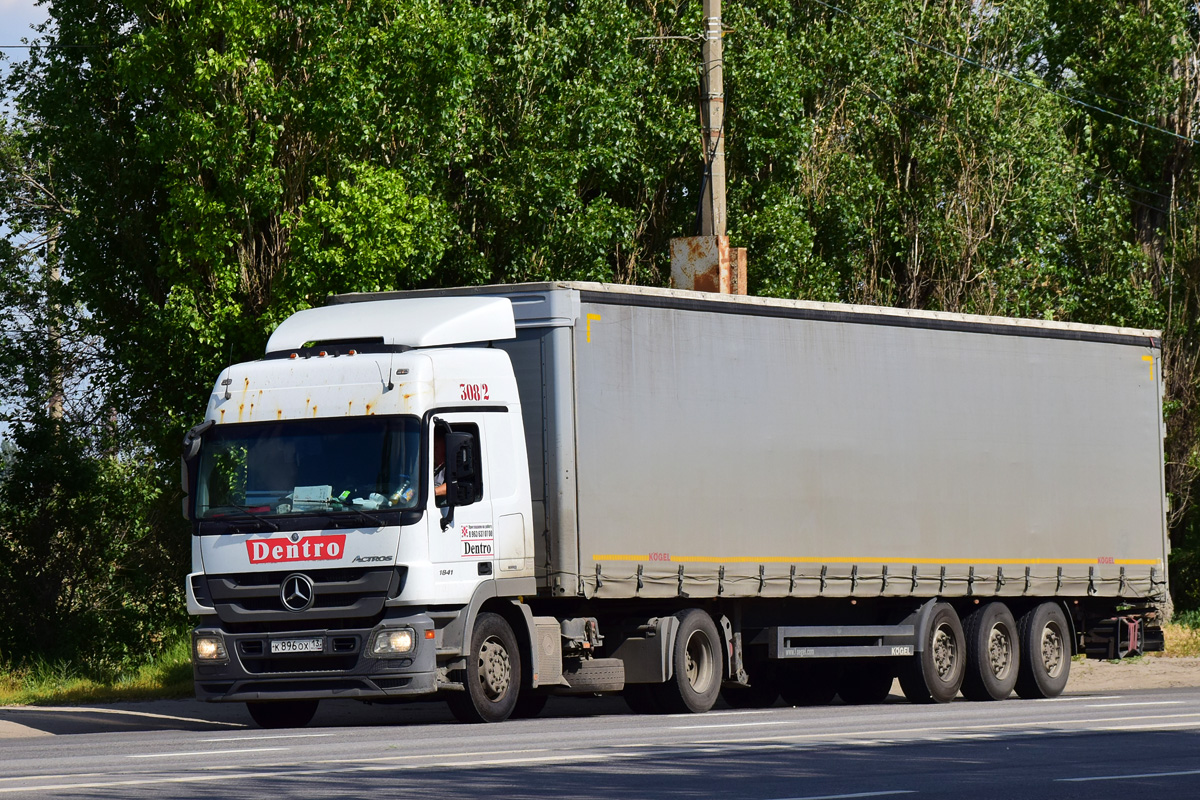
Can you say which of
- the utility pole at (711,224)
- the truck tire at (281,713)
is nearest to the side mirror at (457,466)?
the truck tire at (281,713)

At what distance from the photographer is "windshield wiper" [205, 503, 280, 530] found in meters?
16.2

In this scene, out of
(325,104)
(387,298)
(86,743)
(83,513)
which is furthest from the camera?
(83,513)

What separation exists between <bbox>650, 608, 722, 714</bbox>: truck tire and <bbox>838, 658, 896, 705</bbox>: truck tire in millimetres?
3293

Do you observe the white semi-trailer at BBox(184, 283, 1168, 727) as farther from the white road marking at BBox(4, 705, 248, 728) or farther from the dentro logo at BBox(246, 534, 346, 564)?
the white road marking at BBox(4, 705, 248, 728)

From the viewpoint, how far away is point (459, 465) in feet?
52.9

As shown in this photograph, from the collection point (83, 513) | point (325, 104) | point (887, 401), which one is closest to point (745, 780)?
point (887, 401)

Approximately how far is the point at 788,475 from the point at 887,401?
5.66ft

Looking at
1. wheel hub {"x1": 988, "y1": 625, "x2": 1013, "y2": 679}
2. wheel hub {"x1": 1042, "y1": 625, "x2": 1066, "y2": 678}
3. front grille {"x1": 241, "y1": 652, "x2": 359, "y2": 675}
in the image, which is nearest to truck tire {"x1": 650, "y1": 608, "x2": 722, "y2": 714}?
front grille {"x1": 241, "y1": 652, "x2": 359, "y2": 675}

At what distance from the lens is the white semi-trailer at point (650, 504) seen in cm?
1619

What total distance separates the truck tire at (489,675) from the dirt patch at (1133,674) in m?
10.6

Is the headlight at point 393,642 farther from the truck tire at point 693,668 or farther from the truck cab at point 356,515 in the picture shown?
the truck tire at point 693,668

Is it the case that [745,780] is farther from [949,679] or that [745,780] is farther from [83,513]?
[83,513]

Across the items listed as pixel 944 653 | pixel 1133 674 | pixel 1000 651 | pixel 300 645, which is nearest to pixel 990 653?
pixel 1000 651

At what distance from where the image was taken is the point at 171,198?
71.8 feet
